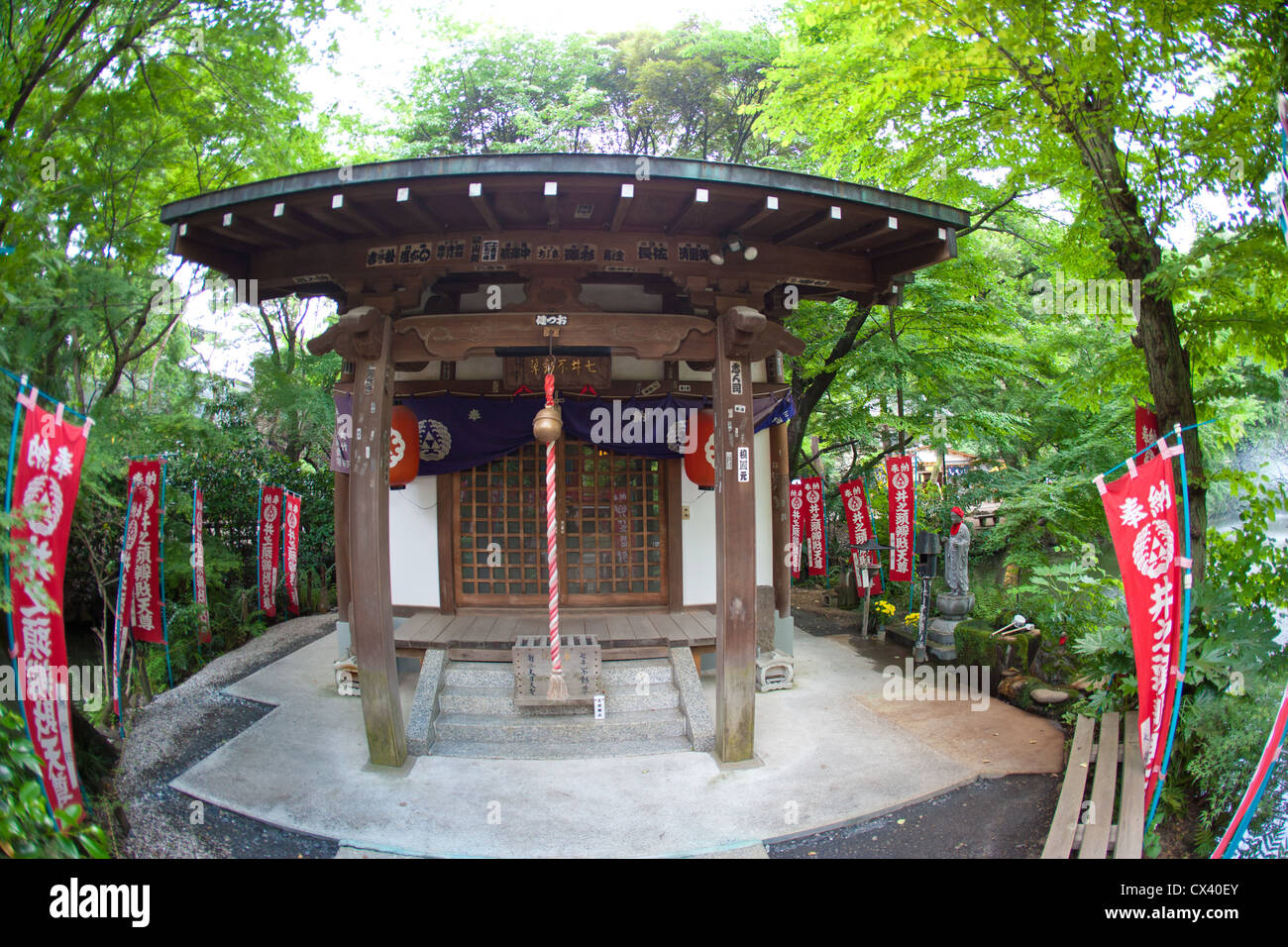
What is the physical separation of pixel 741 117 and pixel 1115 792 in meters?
18.4

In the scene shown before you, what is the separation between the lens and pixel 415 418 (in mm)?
7812

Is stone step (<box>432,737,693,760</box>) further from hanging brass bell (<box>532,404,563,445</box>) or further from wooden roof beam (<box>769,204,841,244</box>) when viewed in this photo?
wooden roof beam (<box>769,204,841,244</box>)

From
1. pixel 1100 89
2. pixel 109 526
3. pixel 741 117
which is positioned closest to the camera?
pixel 1100 89

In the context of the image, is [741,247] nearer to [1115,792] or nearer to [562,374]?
[562,374]

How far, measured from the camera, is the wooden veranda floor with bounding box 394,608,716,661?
7.47 metres

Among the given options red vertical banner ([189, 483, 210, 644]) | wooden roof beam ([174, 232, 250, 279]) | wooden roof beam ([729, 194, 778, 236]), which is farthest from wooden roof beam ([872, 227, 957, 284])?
red vertical banner ([189, 483, 210, 644])

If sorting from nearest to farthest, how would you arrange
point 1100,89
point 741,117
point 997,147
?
1. point 1100,89
2. point 997,147
3. point 741,117

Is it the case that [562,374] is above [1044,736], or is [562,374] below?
above

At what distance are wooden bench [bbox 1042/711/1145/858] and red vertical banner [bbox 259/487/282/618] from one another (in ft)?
34.4

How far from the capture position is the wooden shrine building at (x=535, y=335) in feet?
18.8

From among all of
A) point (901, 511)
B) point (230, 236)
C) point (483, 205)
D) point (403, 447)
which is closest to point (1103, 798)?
point (901, 511)
